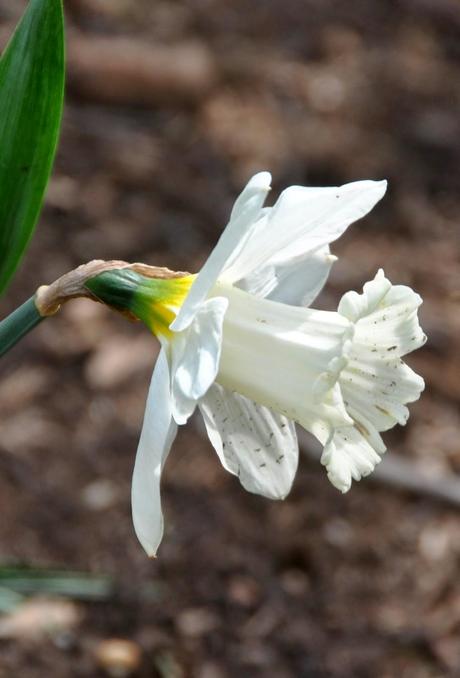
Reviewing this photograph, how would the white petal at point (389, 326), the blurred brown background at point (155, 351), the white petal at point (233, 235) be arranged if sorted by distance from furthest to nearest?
the blurred brown background at point (155, 351), the white petal at point (389, 326), the white petal at point (233, 235)

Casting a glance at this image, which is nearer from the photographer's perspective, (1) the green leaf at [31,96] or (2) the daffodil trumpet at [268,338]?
(2) the daffodil trumpet at [268,338]

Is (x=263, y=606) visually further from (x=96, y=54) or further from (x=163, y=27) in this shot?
(x=163, y=27)

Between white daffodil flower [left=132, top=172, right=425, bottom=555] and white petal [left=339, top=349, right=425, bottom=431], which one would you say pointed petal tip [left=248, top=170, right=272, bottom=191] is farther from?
white petal [left=339, top=349, right=425, bottom=431]

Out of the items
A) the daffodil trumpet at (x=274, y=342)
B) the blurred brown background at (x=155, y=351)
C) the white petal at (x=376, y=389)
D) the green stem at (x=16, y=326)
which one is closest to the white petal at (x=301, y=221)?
the daffodil trumpet at (x=274, y=342)

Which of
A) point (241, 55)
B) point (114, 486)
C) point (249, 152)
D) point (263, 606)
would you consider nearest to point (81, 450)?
point (114, 486)

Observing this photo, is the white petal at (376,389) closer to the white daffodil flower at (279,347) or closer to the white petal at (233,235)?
the white daffodil flower at (279,347)

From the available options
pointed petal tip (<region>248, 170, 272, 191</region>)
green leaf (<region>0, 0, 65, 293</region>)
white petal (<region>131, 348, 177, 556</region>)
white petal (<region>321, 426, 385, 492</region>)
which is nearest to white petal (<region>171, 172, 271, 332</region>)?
pointed petal tip (<region>248, 170, 272, 191</region>)

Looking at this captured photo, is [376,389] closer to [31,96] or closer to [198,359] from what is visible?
[198,359]
